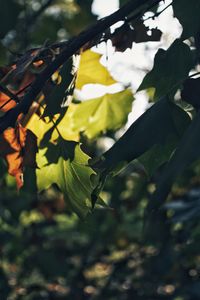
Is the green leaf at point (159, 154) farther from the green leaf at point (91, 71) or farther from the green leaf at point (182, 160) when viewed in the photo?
the green leaf at point (91, 71)

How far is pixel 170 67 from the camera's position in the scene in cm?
112

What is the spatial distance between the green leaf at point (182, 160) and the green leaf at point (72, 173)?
0.41 meters

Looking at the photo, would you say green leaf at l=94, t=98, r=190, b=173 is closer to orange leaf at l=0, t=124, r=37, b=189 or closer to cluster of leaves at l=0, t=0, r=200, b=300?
cluster of leaves at l=0, t=0, r=200, b=300

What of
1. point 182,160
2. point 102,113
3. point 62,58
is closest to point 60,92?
point 62,58

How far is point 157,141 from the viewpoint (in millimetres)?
964

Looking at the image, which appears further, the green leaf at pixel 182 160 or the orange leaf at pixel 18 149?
the orange leaf at pixel 18 149

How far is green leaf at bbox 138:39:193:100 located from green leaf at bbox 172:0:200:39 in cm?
7

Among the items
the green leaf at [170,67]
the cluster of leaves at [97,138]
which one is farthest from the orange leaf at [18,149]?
the green leaf at [170,67]

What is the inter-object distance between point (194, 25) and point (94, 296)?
1745 millimetres

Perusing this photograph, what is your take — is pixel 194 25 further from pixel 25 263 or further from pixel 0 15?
pixel 25 263

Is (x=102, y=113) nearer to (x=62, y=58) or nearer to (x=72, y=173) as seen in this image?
(x=72, y=173)

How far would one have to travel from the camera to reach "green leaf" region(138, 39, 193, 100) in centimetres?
111

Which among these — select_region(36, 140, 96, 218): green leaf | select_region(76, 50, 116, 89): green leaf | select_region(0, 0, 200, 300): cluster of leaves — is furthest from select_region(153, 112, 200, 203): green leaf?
select_region(76, 50, 116, 89): green leaf

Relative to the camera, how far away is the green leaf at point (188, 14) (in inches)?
40.1
